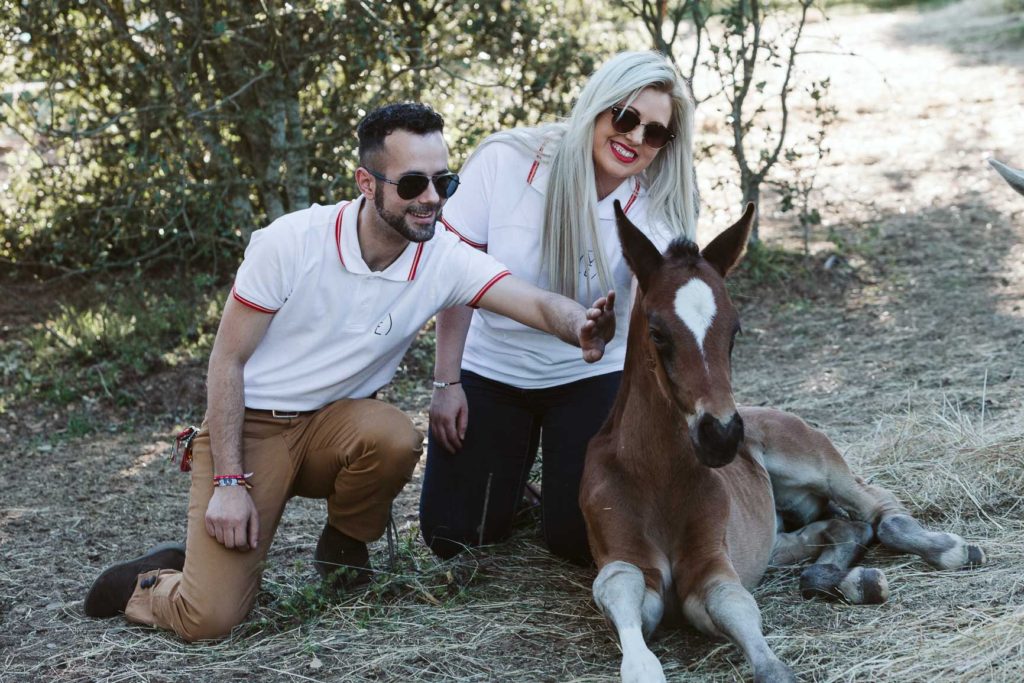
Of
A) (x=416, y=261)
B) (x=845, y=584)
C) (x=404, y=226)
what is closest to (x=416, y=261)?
(x=416, y=261)

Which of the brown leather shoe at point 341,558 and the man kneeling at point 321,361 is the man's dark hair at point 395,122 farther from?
the brown leather shoe at point 341,558

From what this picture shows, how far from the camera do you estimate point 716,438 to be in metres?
3.42

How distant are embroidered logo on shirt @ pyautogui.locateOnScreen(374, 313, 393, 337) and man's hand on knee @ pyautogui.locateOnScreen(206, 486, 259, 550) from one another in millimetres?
782

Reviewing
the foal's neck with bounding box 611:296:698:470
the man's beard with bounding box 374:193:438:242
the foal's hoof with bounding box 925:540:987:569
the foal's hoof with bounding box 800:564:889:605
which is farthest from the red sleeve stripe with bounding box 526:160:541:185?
the foal's hoof with bounding box 925:540:987:569

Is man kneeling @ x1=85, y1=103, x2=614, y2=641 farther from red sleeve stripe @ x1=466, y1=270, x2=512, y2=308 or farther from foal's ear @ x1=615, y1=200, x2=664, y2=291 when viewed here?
foal's ear @ x1=615, y1=200, x2=664, y2=291

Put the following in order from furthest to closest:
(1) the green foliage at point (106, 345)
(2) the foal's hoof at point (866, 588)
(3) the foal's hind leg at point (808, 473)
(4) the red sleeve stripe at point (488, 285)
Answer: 1. (1) the green foliage at point (106, 345)
2. (3) the foal's hind leg at point (808, 473)
3. (4) the red sleeve stripe at point (488, 285)
4. (2) the foal's hoof at point (866, 588)

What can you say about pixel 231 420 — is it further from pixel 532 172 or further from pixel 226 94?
pixel 226 94

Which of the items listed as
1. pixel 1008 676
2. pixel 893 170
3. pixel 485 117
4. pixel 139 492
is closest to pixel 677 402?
pixel 1008 676

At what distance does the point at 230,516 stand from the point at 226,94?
194 inches

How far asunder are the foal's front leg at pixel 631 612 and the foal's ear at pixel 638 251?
0.98 m

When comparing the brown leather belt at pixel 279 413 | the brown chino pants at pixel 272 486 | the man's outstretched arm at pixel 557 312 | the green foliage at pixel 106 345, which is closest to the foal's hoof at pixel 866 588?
the man's outstretched arm at pixel 557 312

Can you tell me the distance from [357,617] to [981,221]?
7631 millimetres

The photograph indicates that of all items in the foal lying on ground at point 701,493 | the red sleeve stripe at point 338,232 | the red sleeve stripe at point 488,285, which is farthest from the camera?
the red sleeve stripe at point 488,285

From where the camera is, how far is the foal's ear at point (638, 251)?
3826 millimetres
